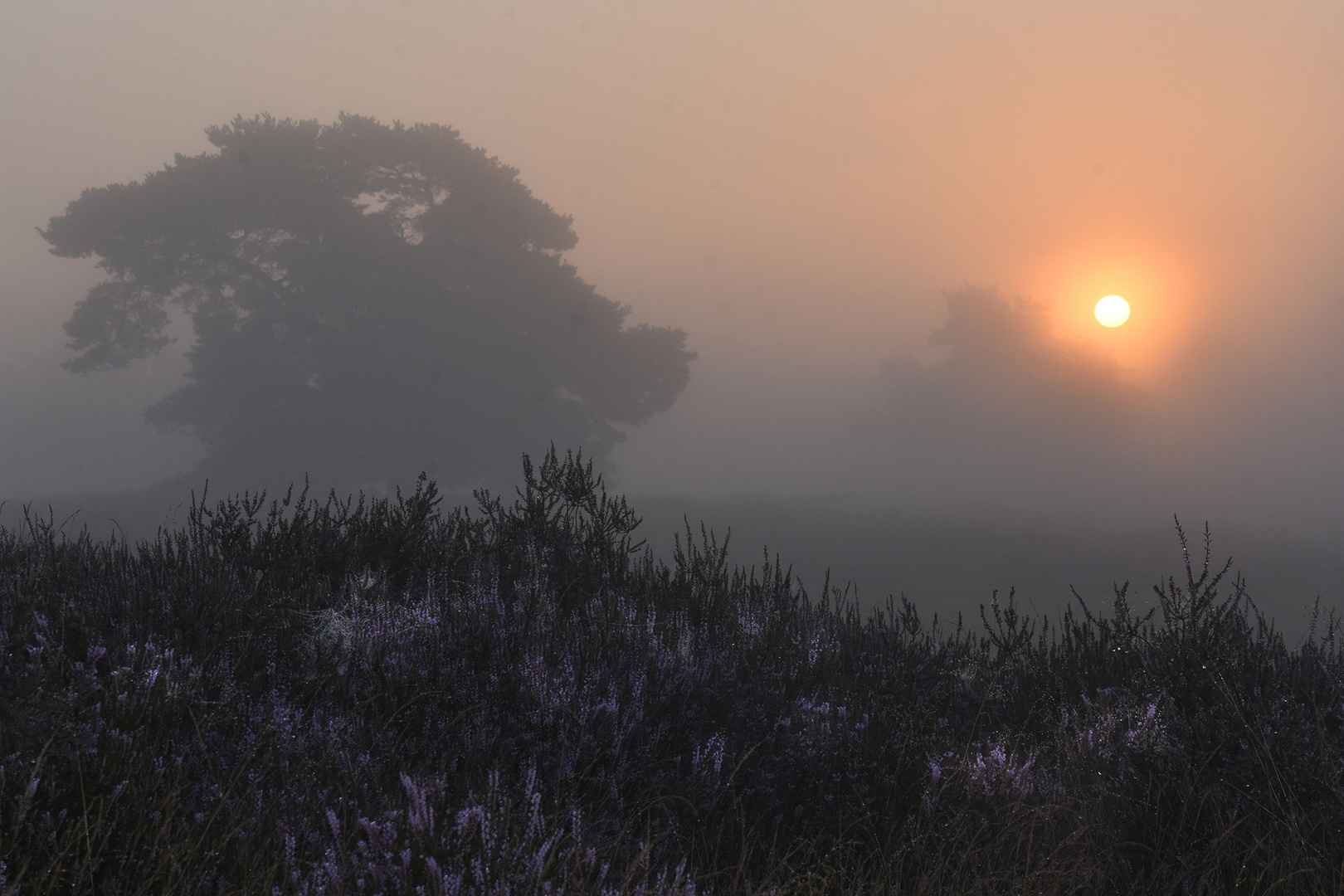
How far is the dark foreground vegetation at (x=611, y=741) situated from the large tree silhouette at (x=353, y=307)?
22144mm

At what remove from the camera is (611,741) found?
322 centimetres

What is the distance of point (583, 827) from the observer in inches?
105

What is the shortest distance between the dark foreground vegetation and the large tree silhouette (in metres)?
22.1

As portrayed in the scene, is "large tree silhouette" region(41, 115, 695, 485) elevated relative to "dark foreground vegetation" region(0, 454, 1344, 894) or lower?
elevated

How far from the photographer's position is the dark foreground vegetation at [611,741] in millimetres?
2193

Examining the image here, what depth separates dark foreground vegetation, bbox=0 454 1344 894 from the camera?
7.20ft

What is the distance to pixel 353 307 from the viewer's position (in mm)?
26781

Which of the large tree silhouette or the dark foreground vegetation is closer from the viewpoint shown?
the dark foreground vegetation

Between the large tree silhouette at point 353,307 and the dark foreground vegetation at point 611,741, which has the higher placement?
the large tree silhouette at point 353,307

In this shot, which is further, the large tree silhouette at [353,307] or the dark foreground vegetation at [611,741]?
the large tree silhouette at [353,307]

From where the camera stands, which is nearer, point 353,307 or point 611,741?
point 611,741

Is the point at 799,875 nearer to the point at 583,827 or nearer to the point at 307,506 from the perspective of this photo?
the point at 583,827

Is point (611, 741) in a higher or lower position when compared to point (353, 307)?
lower

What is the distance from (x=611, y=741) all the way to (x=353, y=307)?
26.1 m
